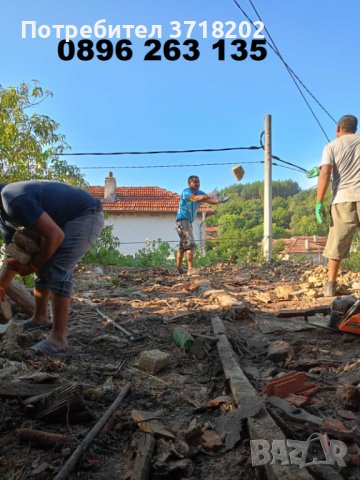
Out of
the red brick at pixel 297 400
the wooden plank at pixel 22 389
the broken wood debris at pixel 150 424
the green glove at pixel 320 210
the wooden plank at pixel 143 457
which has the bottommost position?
the wooden plank at pixel 143 457

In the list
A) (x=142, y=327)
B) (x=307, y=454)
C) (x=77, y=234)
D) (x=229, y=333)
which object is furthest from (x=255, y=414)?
(x=142, y=327)

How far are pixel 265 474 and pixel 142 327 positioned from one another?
2.65 metres

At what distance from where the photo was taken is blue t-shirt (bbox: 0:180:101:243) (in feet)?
9.17

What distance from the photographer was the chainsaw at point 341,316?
3.20m

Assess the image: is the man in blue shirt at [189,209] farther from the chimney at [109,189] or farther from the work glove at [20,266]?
the chimney at [109,189]

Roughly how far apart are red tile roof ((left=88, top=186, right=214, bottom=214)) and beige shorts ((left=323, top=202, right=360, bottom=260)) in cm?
2226

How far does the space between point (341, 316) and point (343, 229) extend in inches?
80.0

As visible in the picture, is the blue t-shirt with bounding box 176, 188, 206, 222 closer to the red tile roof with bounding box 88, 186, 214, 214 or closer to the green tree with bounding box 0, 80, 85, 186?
the green tree with bounding box 0, 80, 85, 186

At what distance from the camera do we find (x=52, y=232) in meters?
2.88

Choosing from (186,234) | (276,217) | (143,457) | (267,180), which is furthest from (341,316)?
(276,217)

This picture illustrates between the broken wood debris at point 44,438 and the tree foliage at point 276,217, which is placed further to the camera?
the tree foliage at point 276,217

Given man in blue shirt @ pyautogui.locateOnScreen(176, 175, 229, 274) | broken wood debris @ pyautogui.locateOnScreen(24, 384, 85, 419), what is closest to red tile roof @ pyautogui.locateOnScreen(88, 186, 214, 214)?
man in blue shirt @ pyautogui.locateOnScreen(176, 175, 229, 274)

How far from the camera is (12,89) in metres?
7.56

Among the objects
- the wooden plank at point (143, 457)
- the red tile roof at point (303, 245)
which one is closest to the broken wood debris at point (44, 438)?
the wooden plank at point (143, 457)
